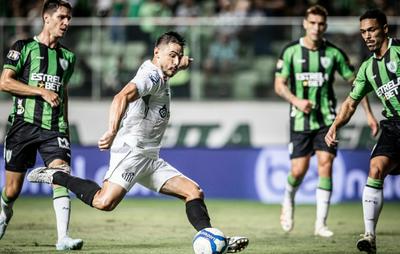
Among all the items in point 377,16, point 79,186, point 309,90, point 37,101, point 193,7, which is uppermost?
point 377,16

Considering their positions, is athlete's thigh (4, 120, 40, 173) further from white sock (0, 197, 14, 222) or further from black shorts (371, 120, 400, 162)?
black shorts (371, 120, 400, 162)

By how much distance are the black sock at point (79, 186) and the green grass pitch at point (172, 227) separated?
0.81 meters

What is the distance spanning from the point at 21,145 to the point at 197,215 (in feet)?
7.19

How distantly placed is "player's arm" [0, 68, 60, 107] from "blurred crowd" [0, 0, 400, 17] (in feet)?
27.5

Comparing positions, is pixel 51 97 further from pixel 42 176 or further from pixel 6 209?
pixel 6 209

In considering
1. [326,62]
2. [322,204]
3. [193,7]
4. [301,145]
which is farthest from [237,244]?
[193,7]

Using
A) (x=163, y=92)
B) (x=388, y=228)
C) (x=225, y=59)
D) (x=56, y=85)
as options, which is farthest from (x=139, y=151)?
(x=225, y=59)

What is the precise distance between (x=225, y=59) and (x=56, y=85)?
7.87 m

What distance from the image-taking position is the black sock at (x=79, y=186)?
7.68 meters

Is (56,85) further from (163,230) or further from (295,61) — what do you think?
(295,61)

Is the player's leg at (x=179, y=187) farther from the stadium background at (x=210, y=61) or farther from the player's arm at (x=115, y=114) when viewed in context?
the stadium background at (x=210, y=61)

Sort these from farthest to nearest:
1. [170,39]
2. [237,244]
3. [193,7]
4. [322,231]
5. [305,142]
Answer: [193,7]
[305,142]
[322,231]
[170,39]
[237,244]

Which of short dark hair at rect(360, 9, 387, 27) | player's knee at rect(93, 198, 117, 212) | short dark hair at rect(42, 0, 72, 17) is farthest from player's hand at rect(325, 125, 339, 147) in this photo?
short dark hair at rect(42, 0, 72, 17)

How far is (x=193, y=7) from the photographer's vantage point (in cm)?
1702
